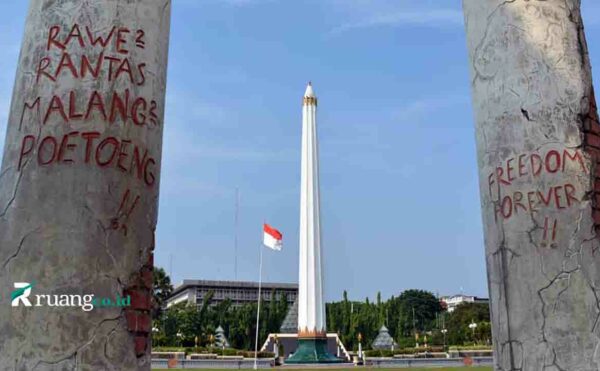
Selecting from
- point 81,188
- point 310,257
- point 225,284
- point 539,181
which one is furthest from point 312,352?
point 225,284

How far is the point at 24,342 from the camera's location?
300 centimetres

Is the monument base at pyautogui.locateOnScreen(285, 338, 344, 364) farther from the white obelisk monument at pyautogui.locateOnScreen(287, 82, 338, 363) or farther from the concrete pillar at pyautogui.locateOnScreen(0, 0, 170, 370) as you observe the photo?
the concrete pillar at pyautogui.locateOnScreen(0, 0, 170, 370)

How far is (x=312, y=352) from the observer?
36750mm

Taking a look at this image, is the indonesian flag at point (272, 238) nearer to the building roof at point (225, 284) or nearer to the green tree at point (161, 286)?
the green tree at point (161, 286)

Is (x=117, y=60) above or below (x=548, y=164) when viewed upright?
above

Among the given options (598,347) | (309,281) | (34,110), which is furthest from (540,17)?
(309,281)

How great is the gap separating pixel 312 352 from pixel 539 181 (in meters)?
34.1

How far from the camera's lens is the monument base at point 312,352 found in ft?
118

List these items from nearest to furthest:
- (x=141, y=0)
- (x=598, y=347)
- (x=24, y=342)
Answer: (x=24, y=342)
(x=141, y=0)
(x=598, y=347)

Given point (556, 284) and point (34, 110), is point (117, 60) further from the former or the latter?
point (556, 284)

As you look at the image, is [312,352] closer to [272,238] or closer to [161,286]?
[272,238]

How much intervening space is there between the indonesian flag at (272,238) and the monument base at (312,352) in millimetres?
7437

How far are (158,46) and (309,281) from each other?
34485mm

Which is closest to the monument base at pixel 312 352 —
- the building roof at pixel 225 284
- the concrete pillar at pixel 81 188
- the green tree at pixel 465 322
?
the green tree at pixel 465 322
